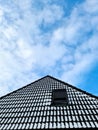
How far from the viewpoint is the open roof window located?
33.0 feet

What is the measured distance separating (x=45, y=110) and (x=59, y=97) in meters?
1.65

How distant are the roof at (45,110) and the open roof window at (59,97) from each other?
202 mm

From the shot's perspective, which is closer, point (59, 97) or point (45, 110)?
point (45, 110)

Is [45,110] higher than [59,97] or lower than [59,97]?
lower

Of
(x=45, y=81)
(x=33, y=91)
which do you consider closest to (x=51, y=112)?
(x=33, y=91)

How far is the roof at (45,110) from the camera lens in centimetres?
790

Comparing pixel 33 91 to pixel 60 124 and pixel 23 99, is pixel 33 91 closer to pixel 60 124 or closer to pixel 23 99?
pixel 23 99

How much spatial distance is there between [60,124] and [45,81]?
20.7 feet

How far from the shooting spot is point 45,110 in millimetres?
9250

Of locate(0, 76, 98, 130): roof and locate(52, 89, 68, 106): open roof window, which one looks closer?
locate(0, 76, 98, 130): roof

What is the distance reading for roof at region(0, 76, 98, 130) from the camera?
7898 mm

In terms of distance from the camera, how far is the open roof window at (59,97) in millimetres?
10062

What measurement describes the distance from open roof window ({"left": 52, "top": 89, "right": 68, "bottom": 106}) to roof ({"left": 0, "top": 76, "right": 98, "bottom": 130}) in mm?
202

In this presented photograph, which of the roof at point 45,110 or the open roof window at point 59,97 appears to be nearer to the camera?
the roof at point 45,110
